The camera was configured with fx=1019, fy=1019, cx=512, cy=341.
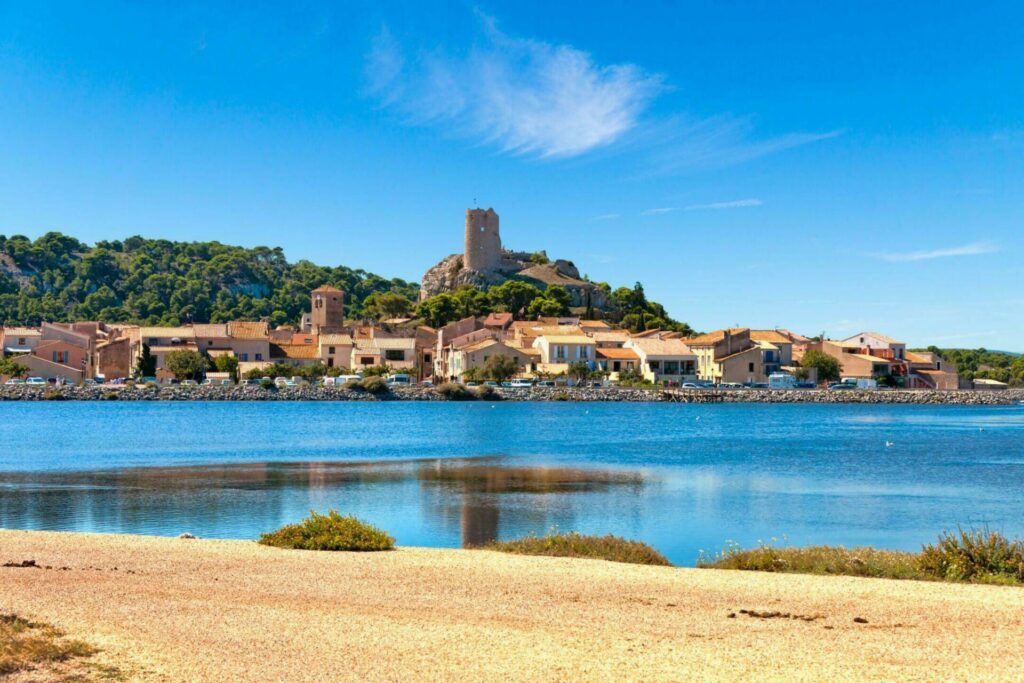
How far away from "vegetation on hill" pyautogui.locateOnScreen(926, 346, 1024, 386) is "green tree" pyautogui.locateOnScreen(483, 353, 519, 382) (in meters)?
55.4

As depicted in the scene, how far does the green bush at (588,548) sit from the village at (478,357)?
69576mm

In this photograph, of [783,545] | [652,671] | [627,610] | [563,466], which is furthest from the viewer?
[563,466]

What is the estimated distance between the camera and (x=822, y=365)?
3590 inches

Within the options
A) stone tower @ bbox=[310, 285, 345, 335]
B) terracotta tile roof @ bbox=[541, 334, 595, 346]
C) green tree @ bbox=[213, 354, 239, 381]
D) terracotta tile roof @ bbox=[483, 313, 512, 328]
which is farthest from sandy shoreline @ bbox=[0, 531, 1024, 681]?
stone tower @ bbox=[310, 285, 345, 335]

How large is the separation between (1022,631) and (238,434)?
4135cm

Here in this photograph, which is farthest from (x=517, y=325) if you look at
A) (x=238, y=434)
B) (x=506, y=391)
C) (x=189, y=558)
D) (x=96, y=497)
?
(x=189, y=558)

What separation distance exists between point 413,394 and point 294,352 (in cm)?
1637

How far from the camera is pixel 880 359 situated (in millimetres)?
94000

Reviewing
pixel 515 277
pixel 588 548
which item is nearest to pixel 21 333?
pixel 515 277

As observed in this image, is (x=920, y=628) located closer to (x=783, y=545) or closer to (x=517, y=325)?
(x=783, y=545)

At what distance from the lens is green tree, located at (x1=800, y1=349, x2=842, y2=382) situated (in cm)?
9100

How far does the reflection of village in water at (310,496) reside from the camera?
59.4ft

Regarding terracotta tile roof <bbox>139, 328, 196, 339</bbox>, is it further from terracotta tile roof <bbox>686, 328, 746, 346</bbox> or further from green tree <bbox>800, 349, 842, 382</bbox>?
green tree <bbox>800, 349, 842, 382</bbox>

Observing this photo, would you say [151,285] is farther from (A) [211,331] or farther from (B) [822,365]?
(B) [822,365]
